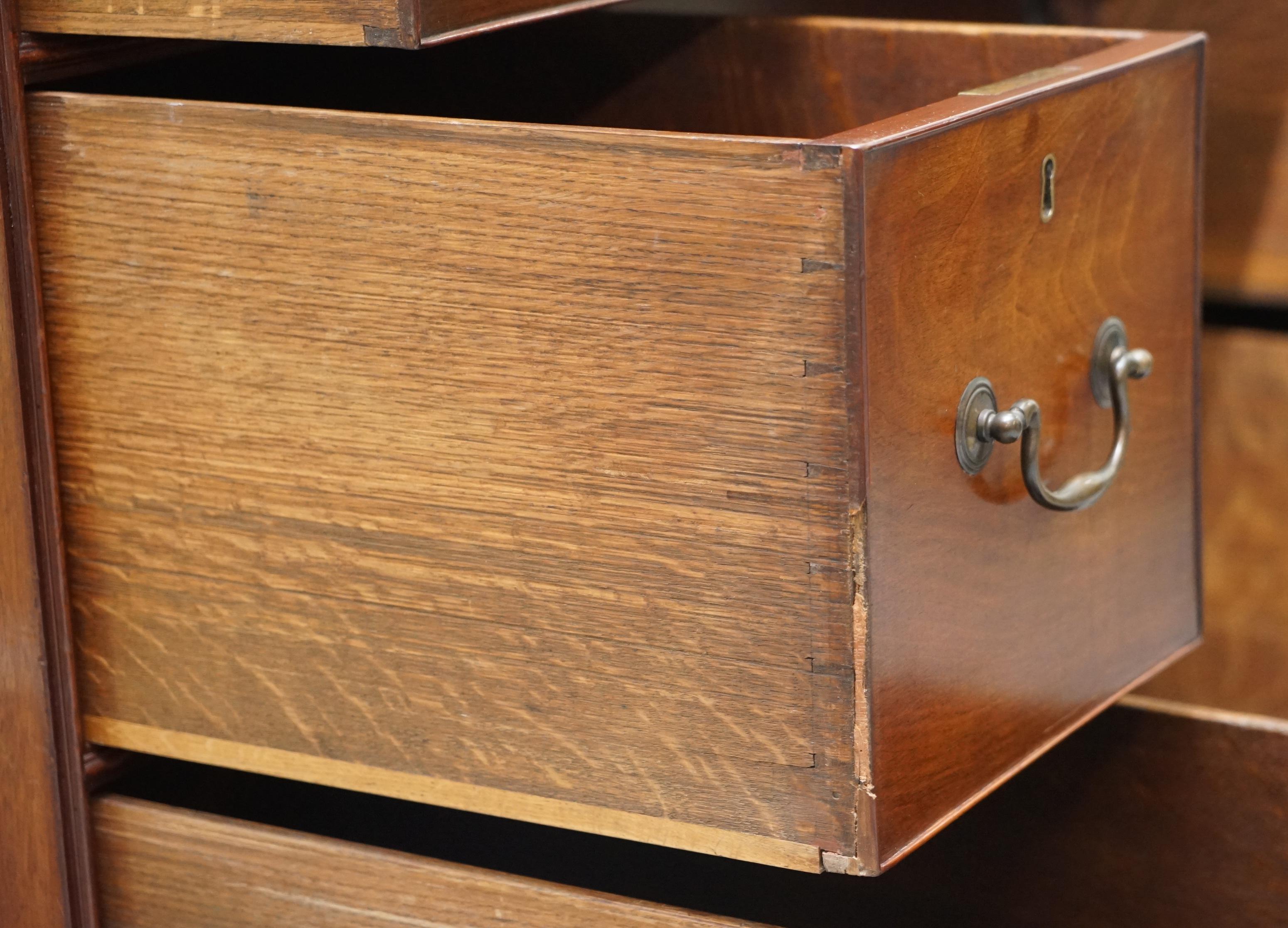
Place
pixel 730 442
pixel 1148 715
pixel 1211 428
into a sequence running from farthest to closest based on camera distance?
pixel 1211 428
pixel 1148 715
pixel 730 442

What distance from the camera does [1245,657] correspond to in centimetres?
88

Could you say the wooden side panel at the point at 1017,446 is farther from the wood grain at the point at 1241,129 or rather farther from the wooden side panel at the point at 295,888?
the wood grain at the point at 1241,129

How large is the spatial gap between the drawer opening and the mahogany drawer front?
0.15 meters

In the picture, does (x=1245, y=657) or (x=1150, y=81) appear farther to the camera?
(x=1245, y=657)

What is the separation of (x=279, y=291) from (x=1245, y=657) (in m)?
0.60

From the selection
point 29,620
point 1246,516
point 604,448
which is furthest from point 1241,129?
point 29,620

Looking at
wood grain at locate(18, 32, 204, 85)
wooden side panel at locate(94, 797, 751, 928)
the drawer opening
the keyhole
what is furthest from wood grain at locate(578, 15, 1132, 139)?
wooden side panel at locate(94, 797, 751, 928)

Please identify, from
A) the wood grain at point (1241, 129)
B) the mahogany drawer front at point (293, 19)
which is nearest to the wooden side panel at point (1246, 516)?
the wood grain at point (1241, 129)

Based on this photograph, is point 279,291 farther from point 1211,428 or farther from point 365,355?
point 1211,428

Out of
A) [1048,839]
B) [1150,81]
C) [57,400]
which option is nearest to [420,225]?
[57,400]

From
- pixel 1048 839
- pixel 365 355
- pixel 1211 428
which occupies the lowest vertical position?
pixel 1048 839

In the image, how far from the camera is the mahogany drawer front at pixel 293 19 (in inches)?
18.3

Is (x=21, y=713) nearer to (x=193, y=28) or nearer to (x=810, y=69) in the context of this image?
(x=193, y=28)

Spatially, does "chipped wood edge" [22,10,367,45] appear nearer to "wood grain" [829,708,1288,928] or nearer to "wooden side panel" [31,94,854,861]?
"wooden side panel" [31,94,854,861]
